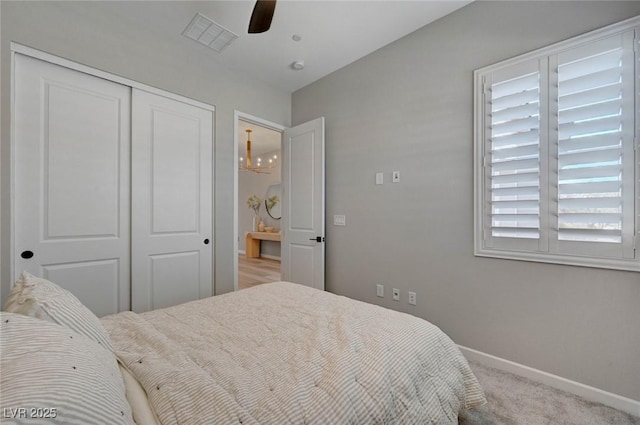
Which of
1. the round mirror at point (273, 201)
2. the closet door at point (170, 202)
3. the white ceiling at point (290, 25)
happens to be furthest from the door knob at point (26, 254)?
the round mirror at point (273, 201)

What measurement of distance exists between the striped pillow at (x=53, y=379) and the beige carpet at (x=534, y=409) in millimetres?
1690

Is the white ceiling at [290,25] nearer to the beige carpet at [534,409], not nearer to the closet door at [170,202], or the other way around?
the closet door at [170,202]

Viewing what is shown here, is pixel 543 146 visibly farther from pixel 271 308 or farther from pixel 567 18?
pixel 271 308

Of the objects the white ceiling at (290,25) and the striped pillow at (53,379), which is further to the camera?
the white ceiling at (290,25)

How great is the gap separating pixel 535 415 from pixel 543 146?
1.67 metres

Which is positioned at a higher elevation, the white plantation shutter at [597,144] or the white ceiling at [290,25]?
the white ceiling at [290,25]

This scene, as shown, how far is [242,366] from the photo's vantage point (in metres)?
0.93

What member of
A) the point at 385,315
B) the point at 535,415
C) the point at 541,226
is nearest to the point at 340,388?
the point at 385,315

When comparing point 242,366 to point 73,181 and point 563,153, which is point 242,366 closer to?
point 73,181

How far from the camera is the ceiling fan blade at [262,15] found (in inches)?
63.9

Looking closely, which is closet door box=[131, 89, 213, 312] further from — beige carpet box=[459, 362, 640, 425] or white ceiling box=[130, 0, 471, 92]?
beige carpet box=[459, 362, 640, 425]

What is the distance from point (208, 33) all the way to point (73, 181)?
1691 mm

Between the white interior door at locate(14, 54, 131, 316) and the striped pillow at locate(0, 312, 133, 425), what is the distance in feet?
5.80

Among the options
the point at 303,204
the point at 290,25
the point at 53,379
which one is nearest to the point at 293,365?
the point at 53,379
